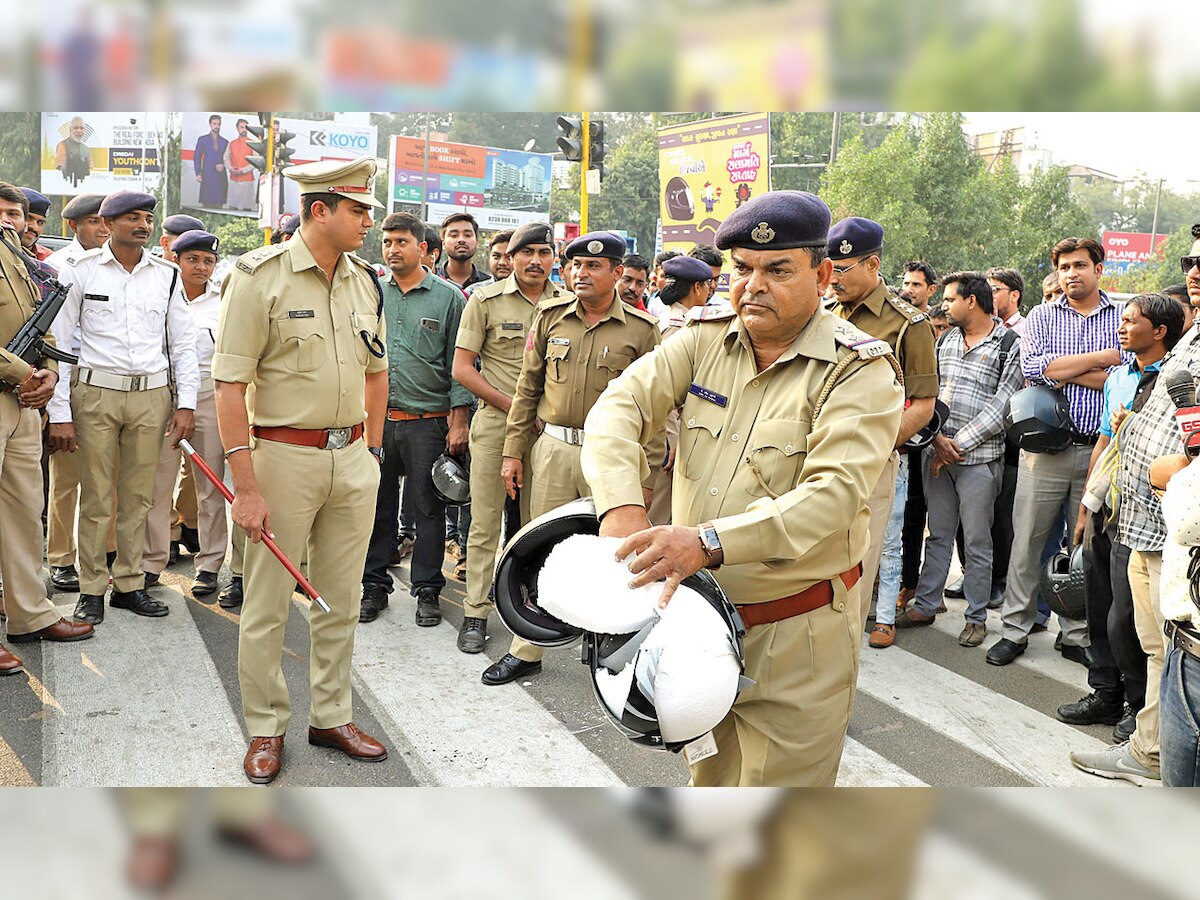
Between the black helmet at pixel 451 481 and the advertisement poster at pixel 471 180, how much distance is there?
18.9 metres

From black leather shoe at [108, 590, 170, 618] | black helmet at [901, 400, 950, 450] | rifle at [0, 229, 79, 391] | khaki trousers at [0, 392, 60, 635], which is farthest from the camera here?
black leather shoe at [108, 590, 170, 618]

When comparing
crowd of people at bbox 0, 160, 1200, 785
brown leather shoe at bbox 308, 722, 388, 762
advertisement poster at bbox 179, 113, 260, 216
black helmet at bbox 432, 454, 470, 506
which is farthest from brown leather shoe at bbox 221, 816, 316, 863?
advertisement poster at bbox 179, 113, 260, 216

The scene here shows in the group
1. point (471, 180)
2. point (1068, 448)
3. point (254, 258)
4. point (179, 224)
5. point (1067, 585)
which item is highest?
point (471, 180)

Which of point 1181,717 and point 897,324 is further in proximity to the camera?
point 897,324

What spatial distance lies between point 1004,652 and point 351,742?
12.2 ft

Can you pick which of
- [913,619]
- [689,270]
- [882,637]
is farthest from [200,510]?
[913,619]

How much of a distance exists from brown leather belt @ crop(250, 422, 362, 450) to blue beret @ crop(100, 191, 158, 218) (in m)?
2.30

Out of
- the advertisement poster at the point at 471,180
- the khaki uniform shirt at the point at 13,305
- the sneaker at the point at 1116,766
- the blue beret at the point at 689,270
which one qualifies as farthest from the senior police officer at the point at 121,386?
the advertisement poster at the point at 471,180

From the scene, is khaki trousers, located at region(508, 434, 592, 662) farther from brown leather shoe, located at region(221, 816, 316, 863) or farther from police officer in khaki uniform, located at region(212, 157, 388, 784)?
brown leather shoe, located at region(221, 816, 316, 863)

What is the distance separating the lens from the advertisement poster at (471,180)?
2528 centimetres

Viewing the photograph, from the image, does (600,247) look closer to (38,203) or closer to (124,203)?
(124,203)

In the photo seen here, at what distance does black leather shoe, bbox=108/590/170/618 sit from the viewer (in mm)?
5922

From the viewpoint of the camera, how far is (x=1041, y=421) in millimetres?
5750
